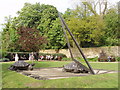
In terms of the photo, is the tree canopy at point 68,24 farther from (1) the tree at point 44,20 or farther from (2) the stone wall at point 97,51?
(2) the stone wall at point 97,51

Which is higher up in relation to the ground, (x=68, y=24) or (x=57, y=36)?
(x=68, y=24)

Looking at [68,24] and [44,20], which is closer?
[68,24]

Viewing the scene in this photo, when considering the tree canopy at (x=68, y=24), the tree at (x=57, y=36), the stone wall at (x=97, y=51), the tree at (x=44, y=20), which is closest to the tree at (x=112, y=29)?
the tree canopy at (x=68, y=24)

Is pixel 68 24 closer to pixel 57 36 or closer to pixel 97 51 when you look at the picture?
pixel 57 36

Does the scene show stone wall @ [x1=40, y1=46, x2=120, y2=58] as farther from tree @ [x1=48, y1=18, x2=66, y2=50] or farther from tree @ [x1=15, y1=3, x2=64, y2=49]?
tree @ [x1=15, y1=3, x2=64, y2=49]

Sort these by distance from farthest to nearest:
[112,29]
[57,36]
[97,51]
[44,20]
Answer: [44,20], [57,36], [97,51], [112,29]

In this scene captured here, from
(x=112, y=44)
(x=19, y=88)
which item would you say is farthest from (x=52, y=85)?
(x=112, y=44)

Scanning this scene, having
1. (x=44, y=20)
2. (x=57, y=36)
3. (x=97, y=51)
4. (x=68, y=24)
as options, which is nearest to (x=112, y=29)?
(x=97, y=51)

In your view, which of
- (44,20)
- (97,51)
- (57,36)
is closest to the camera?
(97,51)

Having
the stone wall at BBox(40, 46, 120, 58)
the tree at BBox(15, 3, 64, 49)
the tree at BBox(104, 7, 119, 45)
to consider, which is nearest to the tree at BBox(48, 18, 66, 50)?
the tree at BBox(15, 3, 64, 49)

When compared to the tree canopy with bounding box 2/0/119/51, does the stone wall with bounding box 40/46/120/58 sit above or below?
below

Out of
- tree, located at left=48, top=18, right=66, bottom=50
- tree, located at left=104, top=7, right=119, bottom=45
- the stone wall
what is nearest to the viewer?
the stone wall

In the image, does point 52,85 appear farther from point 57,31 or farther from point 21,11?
point 21,11

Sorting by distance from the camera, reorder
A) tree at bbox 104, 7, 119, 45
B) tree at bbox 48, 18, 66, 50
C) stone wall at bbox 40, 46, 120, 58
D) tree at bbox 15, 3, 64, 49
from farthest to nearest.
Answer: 1. tree at bbox 15, 3, 64, 49
2. tree at bbox 48, 18, 66, 50
3. tree at bbox 104, 7, 119, 45
4. stone wall at bbox 40, 46, 120, 58
